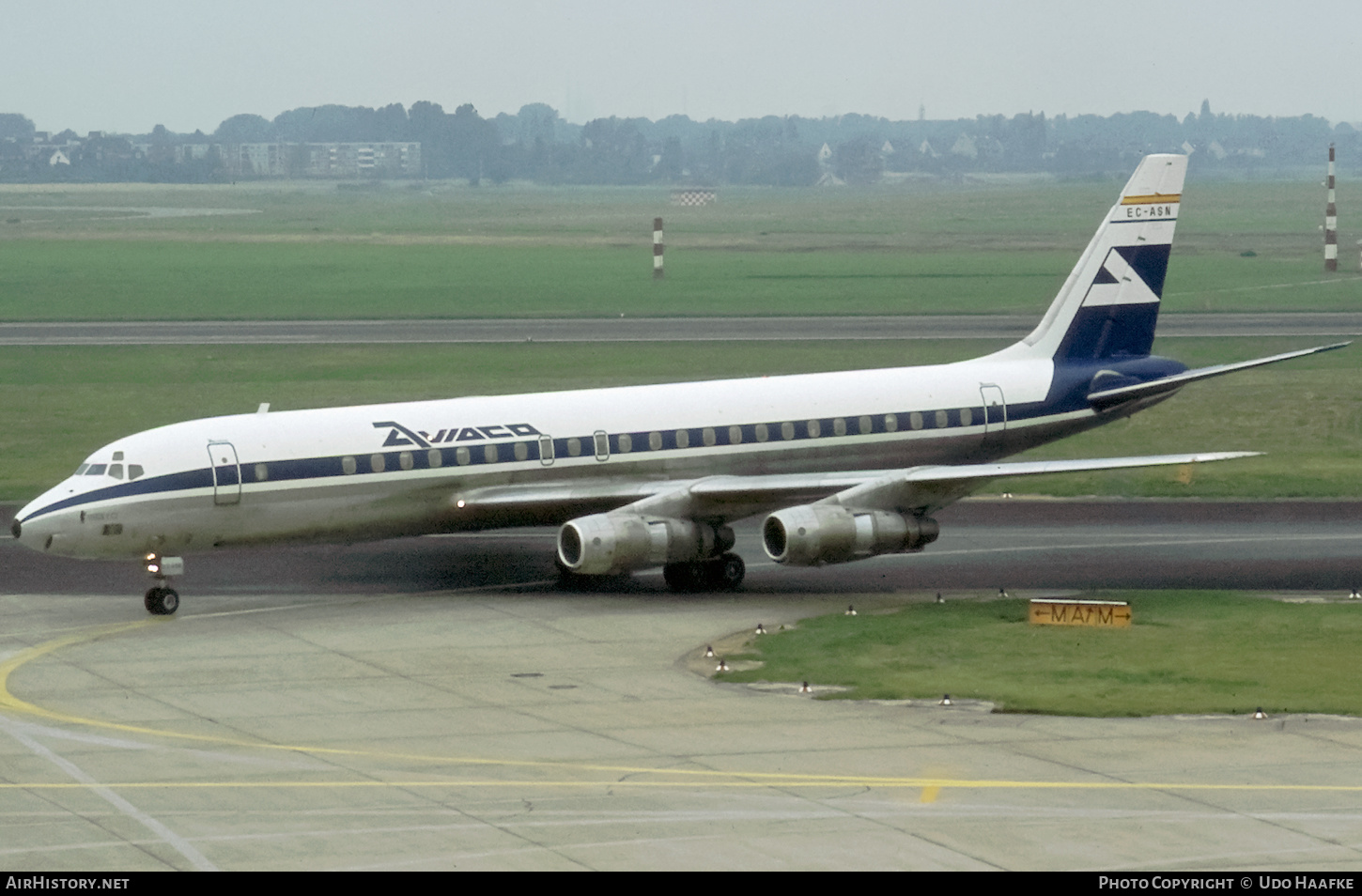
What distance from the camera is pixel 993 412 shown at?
4628 cm

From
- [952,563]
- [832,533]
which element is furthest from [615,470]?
[952,563]

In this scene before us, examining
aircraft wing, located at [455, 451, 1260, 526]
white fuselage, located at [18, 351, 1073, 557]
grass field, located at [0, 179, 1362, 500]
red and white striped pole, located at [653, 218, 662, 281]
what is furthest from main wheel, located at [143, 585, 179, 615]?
red and white striped pole, located at [653, 218, 662, 281]

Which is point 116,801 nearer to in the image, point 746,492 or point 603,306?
point 746,492

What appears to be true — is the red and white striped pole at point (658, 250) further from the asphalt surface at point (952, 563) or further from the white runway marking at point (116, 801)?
the white runway marking at point (116, 801)

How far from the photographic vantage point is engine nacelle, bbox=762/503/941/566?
130ft

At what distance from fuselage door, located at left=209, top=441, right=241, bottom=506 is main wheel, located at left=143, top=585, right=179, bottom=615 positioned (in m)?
2.07

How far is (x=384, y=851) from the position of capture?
22.8 meters

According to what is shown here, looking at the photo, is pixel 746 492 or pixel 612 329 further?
pixel 612 329

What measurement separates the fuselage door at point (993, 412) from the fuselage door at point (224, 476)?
1713 centimetres

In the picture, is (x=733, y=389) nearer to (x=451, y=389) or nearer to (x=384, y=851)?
(x=384, y=851)

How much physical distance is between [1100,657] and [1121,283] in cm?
1664

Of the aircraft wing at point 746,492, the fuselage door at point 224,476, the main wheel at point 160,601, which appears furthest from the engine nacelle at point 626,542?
the main wheel at point 160,601

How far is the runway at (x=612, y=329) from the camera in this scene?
89.9 meters

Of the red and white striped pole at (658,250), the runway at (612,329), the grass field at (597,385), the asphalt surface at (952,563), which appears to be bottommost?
the asphalt surface at (952,563)
